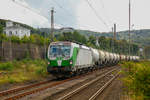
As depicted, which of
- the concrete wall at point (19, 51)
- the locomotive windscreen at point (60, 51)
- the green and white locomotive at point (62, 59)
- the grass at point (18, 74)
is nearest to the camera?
the grass at point (18, 74)

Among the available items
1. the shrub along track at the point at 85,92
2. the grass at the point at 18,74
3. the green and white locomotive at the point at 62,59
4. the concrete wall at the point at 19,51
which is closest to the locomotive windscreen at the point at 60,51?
the green and white locomotive at the point at 62,59

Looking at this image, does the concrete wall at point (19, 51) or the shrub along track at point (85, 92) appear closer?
the shrub along track at point (85, 92)

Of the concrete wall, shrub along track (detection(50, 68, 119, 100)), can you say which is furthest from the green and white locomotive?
the concrete wall

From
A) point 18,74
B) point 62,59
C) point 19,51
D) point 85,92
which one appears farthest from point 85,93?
point 19,51

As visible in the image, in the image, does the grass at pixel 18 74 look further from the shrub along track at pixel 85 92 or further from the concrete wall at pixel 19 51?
the shrub along track at pixel 85 92

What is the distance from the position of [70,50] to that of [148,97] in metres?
12.5

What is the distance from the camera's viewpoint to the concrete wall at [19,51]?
3017 centimetres

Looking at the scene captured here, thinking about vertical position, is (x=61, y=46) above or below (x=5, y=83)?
above

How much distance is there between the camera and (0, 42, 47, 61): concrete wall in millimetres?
30166

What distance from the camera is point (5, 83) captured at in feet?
49.5

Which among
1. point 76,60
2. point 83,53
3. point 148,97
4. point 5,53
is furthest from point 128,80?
point 5,53

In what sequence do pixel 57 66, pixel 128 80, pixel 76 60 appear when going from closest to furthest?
pixel 128 80 < pixel 57 66 < pixel 76 60

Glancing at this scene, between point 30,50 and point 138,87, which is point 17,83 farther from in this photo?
point 30,50

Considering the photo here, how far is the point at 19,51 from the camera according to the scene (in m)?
34.3
